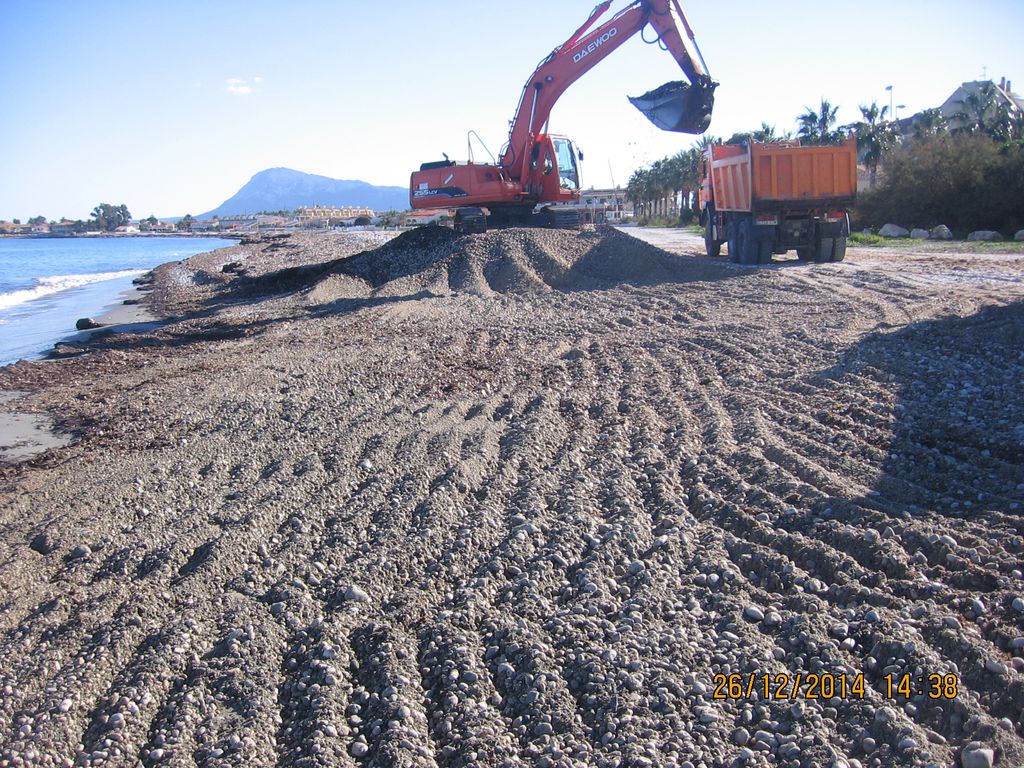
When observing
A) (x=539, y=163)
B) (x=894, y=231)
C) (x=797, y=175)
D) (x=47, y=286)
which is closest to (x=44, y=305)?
(x=47, y=286)

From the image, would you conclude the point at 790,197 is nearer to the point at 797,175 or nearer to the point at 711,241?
the point at 797,175

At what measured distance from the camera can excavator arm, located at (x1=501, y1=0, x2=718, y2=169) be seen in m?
16.9

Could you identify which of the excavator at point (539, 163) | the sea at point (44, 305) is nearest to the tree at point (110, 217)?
the sea at point (44, 305)

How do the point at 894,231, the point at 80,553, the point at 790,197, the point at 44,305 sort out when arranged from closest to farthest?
the point at 80,553 < the point at 790,197 < the point at 44,305 < the point at 894,231

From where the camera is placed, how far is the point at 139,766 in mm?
3143

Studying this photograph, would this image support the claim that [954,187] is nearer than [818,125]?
Yes

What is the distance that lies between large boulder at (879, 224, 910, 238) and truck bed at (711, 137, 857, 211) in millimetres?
13957

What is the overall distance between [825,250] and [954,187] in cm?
1550

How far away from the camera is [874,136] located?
48438 millimetres

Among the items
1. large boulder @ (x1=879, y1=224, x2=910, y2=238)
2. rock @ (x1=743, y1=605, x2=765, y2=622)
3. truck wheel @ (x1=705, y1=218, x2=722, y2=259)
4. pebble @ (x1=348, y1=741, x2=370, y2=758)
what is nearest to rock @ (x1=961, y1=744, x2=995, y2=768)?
rock @ (x1=743, y1=605, x2=765, y2=622)

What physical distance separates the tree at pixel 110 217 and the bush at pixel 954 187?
14965 centimetres

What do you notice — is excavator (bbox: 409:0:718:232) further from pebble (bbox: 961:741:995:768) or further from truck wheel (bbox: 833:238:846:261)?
pebble (bbox: 961:741:995:768)

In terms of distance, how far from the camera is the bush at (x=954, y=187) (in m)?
28.5

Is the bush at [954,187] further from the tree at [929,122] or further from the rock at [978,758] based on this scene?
the rock at [978,758]
